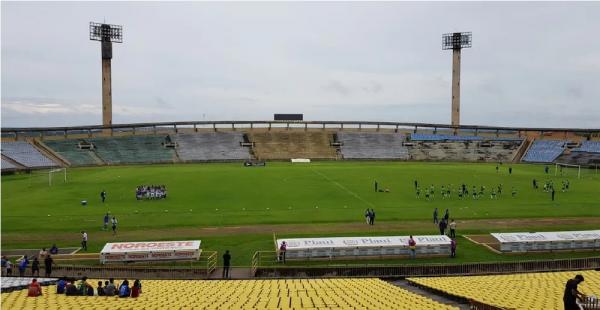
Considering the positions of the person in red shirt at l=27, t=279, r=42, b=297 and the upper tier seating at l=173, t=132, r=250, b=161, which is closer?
the person in red shirt at l=27, t=279, r=42, b=297

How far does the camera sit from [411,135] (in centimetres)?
9906

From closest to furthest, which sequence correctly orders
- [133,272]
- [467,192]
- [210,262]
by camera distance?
[133,272] → [210,262] → [467,192]

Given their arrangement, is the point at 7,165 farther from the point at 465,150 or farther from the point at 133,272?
the point at 465,150

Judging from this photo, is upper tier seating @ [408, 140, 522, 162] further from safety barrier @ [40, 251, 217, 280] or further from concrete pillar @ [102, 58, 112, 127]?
safety barrier @ [40, 251, 217, 280]

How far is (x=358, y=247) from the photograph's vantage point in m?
23.6

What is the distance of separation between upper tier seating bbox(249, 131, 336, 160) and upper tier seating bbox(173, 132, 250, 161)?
3.27 meters

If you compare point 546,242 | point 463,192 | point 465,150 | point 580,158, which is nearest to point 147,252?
point 546,242

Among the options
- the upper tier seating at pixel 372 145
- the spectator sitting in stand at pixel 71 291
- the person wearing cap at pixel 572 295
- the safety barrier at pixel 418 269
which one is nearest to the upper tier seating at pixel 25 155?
the upper tier seating at pixel 372 145

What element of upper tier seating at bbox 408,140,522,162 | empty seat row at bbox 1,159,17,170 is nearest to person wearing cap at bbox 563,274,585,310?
empty seat row at bbox 1,159,17,170

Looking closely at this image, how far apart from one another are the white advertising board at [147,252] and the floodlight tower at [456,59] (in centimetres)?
8606

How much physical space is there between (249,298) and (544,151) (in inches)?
3334

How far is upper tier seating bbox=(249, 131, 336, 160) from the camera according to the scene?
8875cm

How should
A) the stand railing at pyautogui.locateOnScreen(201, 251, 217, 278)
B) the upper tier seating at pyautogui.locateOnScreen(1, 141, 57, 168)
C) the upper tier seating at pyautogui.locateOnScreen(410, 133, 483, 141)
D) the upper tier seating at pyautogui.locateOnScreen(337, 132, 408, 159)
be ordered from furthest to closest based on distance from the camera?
1. the upper tier seating at pyautogui.locateOnScreen(410, 133, 483, 141)
2. the upper tier seating at pyautogui.locateOnScreen(337, 132, 408, 159)
3. the upper tier seating at pyautogui.locateOnScreen(1, 141, 57, 168)
4. the stand railing at pyautogui.locateOnScreen(201, 251, 217, 278)

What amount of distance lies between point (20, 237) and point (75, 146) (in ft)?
189
